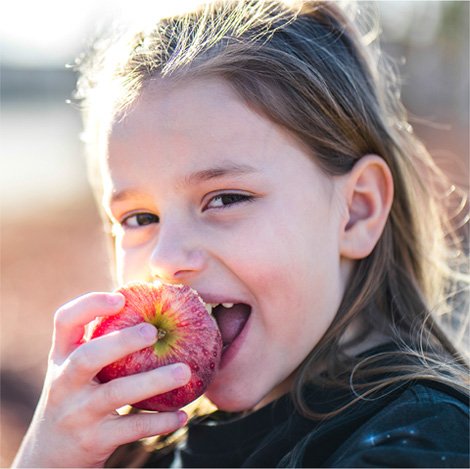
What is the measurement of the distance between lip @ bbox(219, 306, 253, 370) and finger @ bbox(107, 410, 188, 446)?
27cm

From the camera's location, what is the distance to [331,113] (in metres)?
2.69

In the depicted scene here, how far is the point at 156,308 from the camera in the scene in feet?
7.33

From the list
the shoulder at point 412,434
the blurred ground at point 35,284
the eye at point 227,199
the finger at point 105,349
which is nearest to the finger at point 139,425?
the finger at point 105,349

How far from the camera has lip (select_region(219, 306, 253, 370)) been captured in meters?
2.39

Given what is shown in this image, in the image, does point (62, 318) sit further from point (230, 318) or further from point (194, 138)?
point (194, 138)

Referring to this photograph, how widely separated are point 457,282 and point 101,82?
1816mm

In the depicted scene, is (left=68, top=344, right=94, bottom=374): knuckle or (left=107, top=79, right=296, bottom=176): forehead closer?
(left=68, top=344, right=94, bottom=374): knuckle

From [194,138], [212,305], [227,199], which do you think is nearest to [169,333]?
[212,305]

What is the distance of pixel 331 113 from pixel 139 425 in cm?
123

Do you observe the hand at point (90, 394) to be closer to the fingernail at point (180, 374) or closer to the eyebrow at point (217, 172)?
the fingernail at point (180, 374)

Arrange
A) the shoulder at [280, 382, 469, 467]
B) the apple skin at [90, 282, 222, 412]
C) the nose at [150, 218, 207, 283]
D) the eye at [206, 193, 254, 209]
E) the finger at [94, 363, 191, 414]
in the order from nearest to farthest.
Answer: the shoulder at [280, 382, 469, 467] → the finger at [94, 363, 191, 414] → the apple skin at [90, 282, 222, 412] → the nose at [150, 218, 207, 283] → the eye at [206, 193, 254, 209]

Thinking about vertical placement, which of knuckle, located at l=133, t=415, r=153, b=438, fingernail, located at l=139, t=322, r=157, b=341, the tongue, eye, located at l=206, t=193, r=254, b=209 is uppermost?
eye, located at l=206, t=193, r=254, b=209

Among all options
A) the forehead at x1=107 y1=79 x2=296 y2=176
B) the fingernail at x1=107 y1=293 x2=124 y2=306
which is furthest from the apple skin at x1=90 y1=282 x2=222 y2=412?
the forehead at x1=107 y1=79 x2=296 y2=176

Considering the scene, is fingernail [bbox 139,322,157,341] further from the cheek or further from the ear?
the ear
